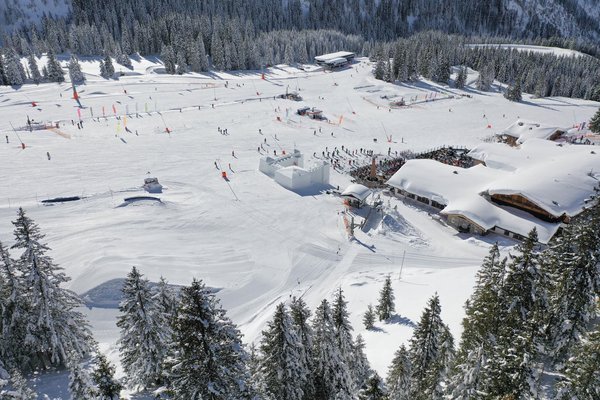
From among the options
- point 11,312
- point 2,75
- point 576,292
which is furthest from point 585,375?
point 2,75

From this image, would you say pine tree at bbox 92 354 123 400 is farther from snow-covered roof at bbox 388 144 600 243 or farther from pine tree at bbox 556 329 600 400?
snow-covered roof at bbox 388 144 600 243

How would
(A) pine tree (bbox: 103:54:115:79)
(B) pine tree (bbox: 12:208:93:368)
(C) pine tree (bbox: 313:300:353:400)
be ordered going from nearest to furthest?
(C) pine tree (bbox: 313:300:353:400), (B) pine tree (bbox: 12:208:93:368), (A) pine tree (bbox: 103:54:115:79)

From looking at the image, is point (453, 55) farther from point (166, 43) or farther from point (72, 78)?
point (72, 78)

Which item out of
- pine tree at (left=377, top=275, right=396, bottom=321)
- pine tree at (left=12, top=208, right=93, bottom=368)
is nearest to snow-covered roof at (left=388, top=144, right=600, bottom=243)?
pine tree at (left=377, top=275, right=396, bottom=321)

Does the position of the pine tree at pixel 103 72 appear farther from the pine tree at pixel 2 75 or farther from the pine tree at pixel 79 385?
the pine tree at pixel 79 385


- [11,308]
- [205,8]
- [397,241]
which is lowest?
[397,241]

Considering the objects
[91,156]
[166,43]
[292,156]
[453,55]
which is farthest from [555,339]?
[166,43]

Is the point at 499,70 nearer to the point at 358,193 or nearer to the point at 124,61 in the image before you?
the point at 358,193
